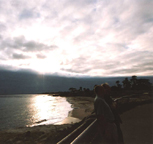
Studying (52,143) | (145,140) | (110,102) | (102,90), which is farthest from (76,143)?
(52,143)

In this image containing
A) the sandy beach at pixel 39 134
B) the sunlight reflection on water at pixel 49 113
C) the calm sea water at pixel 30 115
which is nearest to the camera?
the sandy beach at pixel 39 134

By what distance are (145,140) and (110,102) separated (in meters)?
1.85

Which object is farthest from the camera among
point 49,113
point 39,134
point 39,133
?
point 49,113

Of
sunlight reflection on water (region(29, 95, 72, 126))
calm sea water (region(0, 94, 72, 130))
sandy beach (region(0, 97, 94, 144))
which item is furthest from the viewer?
sunlight reflection on water (region(29, 95, 72, 126))

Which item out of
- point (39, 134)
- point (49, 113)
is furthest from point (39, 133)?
point (49, 113)

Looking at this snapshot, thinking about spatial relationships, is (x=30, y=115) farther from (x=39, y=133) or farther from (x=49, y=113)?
(x=39, y=133)

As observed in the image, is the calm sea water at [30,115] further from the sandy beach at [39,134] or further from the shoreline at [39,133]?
the sandy beach at [39,134]

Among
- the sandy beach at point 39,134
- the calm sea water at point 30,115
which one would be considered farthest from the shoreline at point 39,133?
the calm sea water at point 30,115

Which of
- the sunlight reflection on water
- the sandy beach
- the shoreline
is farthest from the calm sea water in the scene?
the sandy beach

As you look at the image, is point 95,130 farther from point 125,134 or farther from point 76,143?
point 125,134

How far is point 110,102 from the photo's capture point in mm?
3680

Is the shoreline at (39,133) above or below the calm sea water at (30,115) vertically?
above

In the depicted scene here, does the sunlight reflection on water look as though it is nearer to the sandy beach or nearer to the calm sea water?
the calm sea water

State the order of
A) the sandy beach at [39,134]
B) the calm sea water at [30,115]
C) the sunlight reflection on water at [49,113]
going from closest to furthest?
1. the sandy beach at [39,134]
2. the calm sea water at [30,115]
3. the sunlight reflection on water at [49,113]
